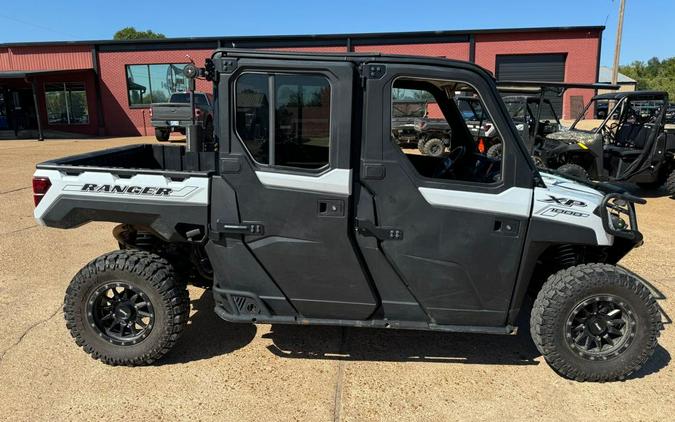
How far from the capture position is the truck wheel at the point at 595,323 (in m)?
3.24

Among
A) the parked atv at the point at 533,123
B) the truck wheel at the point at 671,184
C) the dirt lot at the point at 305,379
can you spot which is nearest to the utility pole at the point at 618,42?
the parked atv at the point at 533,123

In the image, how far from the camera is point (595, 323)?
334cm

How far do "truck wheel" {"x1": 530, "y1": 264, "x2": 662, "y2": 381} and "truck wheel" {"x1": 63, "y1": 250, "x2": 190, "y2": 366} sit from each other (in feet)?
8.03

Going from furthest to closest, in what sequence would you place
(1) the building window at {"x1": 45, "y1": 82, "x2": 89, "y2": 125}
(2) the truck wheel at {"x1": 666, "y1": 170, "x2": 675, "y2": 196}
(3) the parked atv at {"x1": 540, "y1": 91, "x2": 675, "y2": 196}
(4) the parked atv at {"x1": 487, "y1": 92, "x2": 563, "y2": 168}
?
1. (1) the building window at {"x1": 45, "y1": 82, "x2": 89, "y2": 125}
2. (4) the parked atv at {"x1": 487, "y1": 92, "x2": 563, "y2": 168}
3. (2) the truck wheel at {"x1": 666, "y1": 170, "x2": 675, "y2": 196}
4. (3) the parked atv at {"x1": 540, "y1": 91, "x2": 675, "y2": 196}

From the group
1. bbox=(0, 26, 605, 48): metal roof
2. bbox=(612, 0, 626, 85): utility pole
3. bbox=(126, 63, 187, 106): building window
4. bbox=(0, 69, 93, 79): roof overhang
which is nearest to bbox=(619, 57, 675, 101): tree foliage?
bbox=(612, 0, 626, 85): utility pole

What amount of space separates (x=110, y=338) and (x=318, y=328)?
1.55 metres

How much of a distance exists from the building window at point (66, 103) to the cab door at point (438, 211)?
28.4 metres

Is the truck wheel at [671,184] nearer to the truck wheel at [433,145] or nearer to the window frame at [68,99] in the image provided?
the truck wheel at [433,145]

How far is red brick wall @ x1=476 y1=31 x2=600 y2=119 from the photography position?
24094 mm

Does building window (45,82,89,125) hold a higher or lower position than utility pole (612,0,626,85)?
lower

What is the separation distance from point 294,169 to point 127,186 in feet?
3.66

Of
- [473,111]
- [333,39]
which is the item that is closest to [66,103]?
[333,39]

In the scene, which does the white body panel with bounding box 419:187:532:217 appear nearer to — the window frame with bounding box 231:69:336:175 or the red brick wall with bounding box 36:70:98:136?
the window frame with bounding box 231:69:336:175

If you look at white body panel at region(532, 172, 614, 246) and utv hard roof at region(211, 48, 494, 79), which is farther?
white body panel at region(532, 172, 614, 246)
